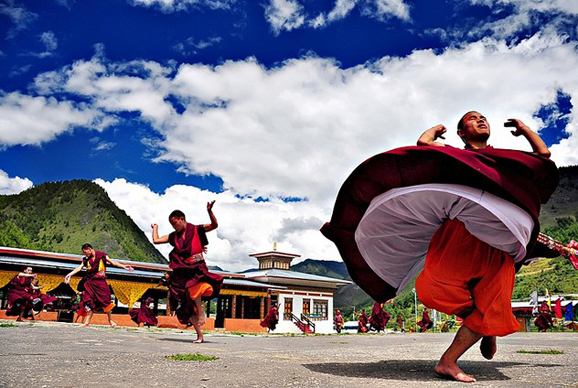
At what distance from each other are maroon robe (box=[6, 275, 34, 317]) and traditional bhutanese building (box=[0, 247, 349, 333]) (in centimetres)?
452

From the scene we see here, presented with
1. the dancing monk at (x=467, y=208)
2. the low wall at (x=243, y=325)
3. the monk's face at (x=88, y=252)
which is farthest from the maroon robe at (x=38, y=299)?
the dancing monk at (x=467, y=208)

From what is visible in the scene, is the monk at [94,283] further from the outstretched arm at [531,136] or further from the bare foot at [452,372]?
the outstretched arm at [531,136]

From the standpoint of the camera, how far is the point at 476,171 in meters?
2.55

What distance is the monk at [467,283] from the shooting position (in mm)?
2629

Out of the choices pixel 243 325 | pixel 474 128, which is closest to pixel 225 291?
pixel 243 325

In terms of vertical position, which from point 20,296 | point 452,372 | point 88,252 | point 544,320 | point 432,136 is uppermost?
point 432,136

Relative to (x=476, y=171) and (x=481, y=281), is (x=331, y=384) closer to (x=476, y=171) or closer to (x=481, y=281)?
(x=481, y=281)

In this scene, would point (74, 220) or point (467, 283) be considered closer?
point (467, 283)

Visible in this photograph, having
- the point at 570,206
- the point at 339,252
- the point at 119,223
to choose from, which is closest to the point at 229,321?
the point at 339,252

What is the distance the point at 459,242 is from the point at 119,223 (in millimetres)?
109423

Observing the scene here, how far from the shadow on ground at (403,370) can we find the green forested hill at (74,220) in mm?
85959

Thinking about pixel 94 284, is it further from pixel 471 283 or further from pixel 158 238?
pixel 471 283

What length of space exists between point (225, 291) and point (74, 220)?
85437mm

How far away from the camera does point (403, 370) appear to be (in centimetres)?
306
